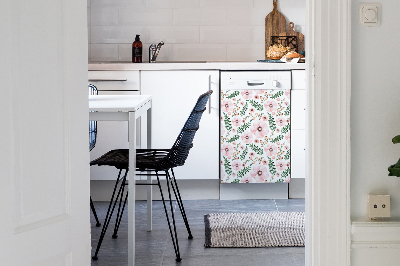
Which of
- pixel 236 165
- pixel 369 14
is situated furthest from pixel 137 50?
pixel 369 14

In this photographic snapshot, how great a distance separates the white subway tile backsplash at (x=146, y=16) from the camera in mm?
4438

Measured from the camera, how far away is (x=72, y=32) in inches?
54.4

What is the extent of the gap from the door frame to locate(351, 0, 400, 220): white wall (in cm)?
5

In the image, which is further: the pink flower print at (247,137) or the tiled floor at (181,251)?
the pink flower print at (247,137)

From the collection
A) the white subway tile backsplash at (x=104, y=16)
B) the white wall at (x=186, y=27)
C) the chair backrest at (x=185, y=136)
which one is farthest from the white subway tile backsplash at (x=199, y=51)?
the chair backrest at (x=185, y=136)

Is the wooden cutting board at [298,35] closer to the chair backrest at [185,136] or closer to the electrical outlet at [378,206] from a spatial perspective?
the chair backrest at [185,136]

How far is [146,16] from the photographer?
4.44 metres

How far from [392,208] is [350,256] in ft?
0.74

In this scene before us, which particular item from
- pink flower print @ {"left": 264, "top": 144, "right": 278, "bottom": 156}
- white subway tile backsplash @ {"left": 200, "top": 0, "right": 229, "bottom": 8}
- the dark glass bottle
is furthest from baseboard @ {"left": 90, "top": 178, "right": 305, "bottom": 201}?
white subway tile backsplash @ {"left": 200, "top": 0, "right": 229, "bottom": 8}

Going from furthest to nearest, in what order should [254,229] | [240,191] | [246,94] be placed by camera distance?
[240,191], [246,94], [254,229]

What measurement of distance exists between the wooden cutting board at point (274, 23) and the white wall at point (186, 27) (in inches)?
1.5

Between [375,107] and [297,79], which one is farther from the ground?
[297,79]

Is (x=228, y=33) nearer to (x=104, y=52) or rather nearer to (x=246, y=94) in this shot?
(x=246, y=94)

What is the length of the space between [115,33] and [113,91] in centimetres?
86
